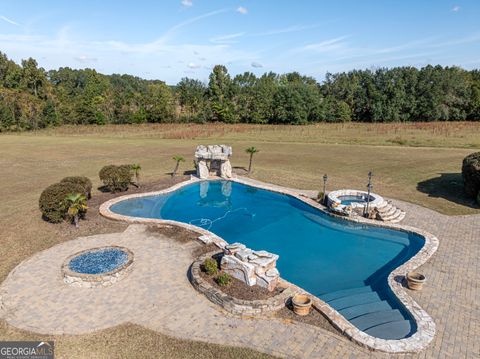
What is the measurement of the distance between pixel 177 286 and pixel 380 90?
72.0 m

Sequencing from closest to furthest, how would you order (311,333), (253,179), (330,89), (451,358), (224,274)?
1. (451,358)
2. (311,333)
3. (224,274)
4. (253,179)
5. (330,89)

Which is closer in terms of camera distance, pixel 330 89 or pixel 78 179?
pixel 78 179

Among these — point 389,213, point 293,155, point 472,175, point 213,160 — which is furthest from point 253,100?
point 389,213

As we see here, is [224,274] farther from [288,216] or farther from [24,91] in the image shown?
[24,91]

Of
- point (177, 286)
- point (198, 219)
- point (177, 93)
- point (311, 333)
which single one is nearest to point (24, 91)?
point (177, 93)

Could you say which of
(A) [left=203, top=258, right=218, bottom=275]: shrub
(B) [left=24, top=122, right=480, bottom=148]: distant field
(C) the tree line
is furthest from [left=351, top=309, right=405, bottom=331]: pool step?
(C) the tree line

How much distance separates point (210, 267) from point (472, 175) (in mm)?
18087

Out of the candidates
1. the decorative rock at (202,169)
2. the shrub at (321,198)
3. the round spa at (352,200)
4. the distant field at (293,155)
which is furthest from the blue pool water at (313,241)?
the distant field at (293,155)

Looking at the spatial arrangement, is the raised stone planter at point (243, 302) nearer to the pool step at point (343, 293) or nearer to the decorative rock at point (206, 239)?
the pool step at point (343, 293)

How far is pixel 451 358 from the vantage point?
29.5 ft

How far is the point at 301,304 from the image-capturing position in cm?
1059

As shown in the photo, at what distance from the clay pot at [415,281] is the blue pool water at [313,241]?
0.76 m

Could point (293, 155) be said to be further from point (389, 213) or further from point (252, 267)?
point (252, 267)

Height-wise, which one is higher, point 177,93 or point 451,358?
point 177,93
